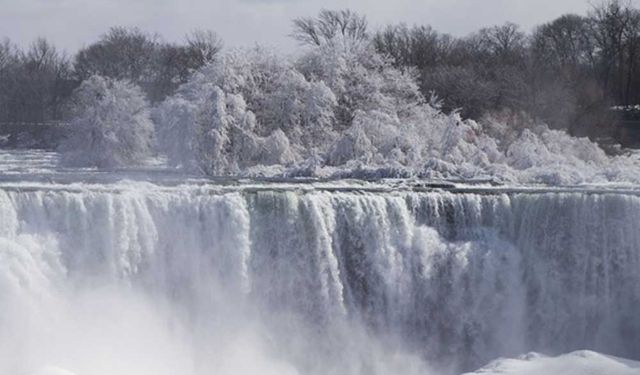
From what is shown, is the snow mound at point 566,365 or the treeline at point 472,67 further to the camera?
the treeline at point 472,67

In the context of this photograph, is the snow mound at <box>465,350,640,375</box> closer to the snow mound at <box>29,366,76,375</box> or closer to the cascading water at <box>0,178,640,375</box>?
the cascading water at <box>0,178,640,375</box>

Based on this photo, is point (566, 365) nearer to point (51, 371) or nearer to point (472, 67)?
point (51, 371)

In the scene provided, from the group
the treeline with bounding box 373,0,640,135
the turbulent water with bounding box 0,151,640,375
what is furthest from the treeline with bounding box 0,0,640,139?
the turbulent water with bounding box 0,151,640,375

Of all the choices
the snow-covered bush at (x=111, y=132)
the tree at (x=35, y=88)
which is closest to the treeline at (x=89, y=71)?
the tree at (x=35, y=88)

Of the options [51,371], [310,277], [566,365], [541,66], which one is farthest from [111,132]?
[541,66]

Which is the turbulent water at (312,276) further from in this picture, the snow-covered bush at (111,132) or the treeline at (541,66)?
the treeline at (541,66)
